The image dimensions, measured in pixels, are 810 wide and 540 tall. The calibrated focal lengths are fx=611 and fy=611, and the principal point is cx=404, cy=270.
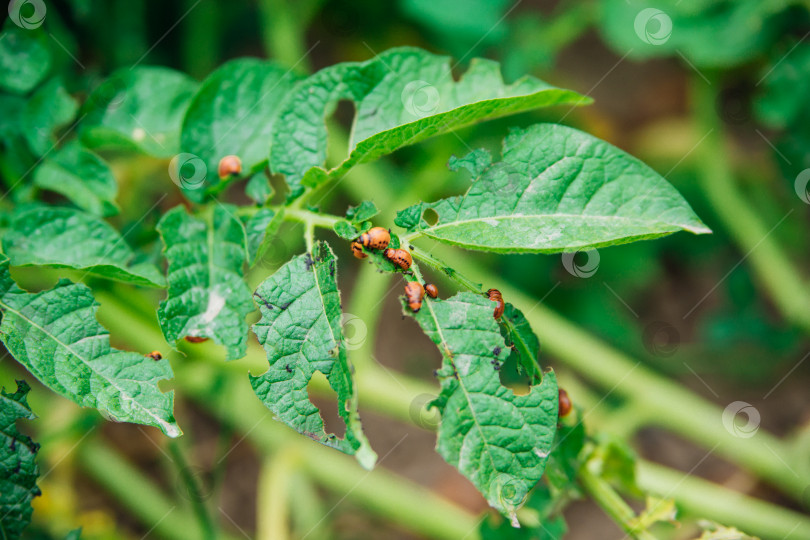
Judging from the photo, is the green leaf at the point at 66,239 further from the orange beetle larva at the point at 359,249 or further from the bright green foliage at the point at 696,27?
the bright green foliage at the point at 696,27

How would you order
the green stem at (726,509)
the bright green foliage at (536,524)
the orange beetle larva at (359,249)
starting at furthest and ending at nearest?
the green stem at (726,509) < the bright green foliage at (536,524) < the orange beetle larva at (359,249)

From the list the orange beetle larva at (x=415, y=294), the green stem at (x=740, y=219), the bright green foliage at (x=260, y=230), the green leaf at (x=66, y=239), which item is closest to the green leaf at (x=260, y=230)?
the bright green foliage at (x=260, y=230)

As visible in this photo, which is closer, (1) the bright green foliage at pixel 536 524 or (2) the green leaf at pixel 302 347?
(2) the green leaf at pixel 302 347

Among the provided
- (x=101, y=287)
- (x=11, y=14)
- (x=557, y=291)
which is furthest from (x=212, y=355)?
(x=557, y=291)

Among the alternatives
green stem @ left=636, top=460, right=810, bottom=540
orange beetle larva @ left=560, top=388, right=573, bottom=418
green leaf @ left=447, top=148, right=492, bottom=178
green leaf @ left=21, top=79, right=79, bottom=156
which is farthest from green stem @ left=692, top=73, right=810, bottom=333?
green leaf @ left=21, top=79, right=79, bottom=156

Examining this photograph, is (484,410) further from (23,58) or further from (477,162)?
(23,58)

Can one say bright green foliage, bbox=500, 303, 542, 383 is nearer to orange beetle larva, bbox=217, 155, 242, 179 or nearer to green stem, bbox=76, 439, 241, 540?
orange beetle larva, bbox=217, 155, 242, 179
